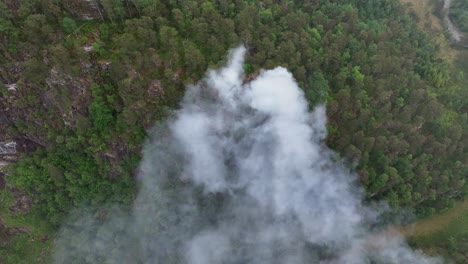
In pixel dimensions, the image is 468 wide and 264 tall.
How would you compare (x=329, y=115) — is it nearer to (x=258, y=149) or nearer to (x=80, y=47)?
(x=258, y=149)

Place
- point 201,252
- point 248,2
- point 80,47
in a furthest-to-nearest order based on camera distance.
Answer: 1. point 248,2
2. point 201,252
3. point 80,47

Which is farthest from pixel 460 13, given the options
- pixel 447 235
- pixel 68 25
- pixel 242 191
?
pixel 68 25

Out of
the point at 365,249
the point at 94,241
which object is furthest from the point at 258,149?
the point at 94,241

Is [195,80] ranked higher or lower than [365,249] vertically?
higher

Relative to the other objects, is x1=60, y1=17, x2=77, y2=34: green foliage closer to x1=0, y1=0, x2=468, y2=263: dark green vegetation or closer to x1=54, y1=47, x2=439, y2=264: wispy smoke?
x1=0, y1=0, x2=468, y2=263: dark green vegetation

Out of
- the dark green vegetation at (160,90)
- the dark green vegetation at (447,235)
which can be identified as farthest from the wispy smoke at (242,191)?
the dark green vegetation at (447,235)

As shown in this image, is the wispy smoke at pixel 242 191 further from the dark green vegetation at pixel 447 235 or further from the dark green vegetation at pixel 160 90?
the dark green vegetation at pixel 447 235
